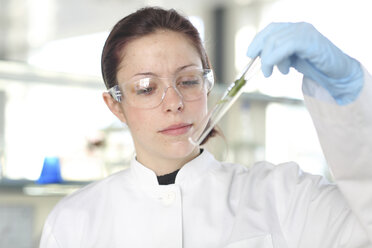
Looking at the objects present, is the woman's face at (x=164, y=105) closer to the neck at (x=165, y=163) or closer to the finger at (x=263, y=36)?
the neck at (x=165, y=163)

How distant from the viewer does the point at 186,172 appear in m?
1.65

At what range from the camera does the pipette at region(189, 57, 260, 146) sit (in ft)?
4.20

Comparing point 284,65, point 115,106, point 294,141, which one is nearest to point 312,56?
point 284,65

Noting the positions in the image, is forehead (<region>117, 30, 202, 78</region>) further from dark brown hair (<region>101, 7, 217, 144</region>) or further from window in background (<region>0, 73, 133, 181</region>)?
window in background (<region>0, 73, 133, 181</region>)

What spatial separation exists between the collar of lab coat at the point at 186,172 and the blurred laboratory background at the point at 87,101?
24.2 inches

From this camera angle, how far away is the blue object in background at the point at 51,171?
2805 millimetres

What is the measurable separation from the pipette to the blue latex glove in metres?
0.07

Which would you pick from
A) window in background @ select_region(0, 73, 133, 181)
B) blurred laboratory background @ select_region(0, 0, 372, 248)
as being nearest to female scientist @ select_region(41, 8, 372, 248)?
blurred laboratory background @ select_region(0, 0, 372, 248)

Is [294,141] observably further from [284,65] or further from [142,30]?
[284,65]

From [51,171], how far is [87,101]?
28.9 inches

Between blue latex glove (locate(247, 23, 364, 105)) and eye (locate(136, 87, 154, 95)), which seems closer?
blue latex glove (locate(247, 23, 364, 105))

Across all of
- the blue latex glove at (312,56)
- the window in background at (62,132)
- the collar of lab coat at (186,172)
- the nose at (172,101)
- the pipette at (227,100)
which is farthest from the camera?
the window in background at (62,132)

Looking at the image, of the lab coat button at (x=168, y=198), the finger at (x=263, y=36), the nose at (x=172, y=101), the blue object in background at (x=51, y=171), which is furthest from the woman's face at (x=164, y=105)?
the blue object in background at (x=51, y=171)

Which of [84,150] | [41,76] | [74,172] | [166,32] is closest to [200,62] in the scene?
[166,32]
